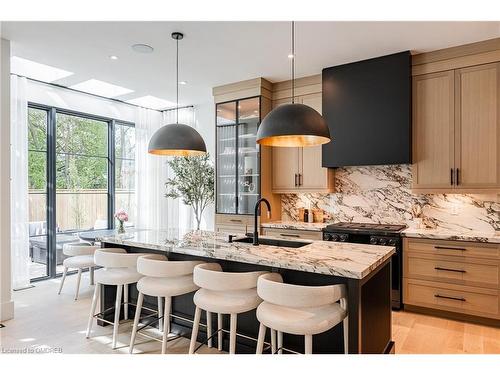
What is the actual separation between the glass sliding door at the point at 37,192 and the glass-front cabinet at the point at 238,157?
2.60 m

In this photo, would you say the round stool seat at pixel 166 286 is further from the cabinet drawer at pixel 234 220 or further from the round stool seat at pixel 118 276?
the cabinet drawer at pixel 234 220

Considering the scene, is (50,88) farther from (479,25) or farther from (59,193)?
(479,25)

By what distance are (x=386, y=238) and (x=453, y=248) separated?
638 millimetres

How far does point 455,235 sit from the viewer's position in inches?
136

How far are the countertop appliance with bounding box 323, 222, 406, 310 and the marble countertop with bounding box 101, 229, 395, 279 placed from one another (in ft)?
3.56

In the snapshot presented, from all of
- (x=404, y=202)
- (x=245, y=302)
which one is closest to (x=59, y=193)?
(x=245, y=302)

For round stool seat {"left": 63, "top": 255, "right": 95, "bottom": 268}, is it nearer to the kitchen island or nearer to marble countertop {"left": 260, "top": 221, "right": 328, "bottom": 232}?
the kitchen island

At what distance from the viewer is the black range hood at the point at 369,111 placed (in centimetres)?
386

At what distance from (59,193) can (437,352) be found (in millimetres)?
5313

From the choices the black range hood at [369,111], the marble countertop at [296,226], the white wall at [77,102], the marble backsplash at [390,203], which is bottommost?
the marble countertop at [296,226]

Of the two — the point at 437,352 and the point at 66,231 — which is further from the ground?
the point at 66,231

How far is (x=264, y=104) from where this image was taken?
4824 millimetres

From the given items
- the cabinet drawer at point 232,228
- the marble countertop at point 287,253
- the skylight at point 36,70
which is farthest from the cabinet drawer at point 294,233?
the skylight at point 36,70

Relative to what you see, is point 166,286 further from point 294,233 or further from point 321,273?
point 294,233
